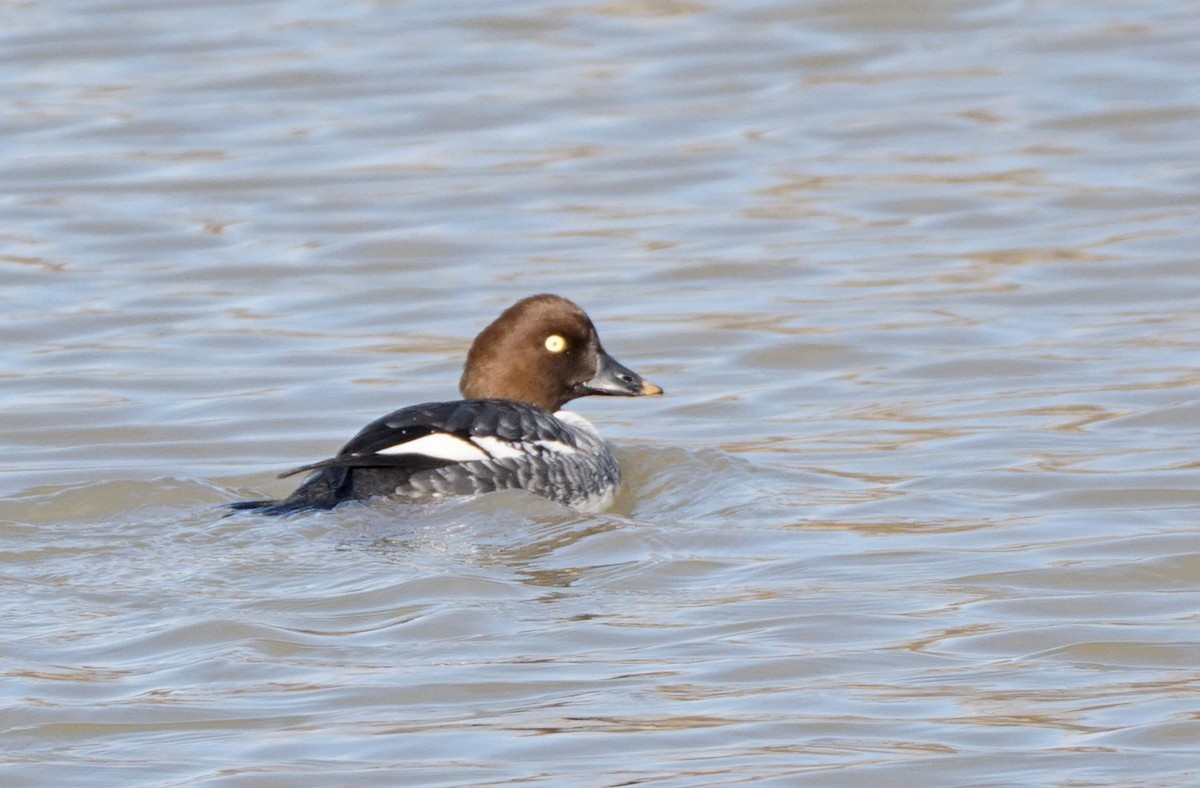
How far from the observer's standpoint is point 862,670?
6.23m

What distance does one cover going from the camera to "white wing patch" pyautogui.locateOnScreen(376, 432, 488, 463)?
806 centimetres

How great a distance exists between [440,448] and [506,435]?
14.0 inches

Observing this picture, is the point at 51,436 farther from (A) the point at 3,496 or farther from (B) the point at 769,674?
(B) the point at 769,674

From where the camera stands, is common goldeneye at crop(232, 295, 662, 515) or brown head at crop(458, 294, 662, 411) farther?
brown head at crop(458, 294, 662, 411)

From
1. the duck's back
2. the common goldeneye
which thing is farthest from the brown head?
the duck's back

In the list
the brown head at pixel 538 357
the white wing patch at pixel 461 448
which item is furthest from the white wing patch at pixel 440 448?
the brown head at pixel 538 357

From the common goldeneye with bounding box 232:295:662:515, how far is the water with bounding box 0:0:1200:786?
142 millimetres

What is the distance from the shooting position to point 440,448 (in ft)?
26.7

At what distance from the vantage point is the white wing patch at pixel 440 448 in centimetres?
806

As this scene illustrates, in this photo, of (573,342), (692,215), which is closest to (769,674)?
(573,342)

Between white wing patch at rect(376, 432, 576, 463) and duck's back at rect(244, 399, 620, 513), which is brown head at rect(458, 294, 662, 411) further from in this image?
white wing patch at rect(376, 432, 576, 463)

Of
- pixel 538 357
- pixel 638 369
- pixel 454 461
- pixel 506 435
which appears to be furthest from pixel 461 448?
pixel 638 369

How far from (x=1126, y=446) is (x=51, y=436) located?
448 cm

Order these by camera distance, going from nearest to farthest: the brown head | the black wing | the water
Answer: the water < the black wing < the brown head
